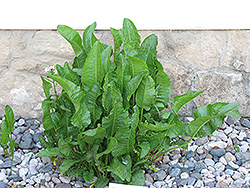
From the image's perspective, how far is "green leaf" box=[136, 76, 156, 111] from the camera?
1.15m

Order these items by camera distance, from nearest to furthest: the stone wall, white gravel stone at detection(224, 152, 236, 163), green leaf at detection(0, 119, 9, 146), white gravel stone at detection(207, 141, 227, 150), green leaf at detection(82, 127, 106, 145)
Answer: green leaf at detection(82, 127, 106, 145)
green leaf at detection(0, 119, 9, 146)
white gravel stone at detection(224, 152, 236, 163)
white gravel stone at detection(207, 141, 227, 150)
the stone wall

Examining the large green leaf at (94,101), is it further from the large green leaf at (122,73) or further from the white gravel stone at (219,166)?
the white gravel stone at (219,166)

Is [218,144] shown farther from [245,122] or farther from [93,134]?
[93,134]

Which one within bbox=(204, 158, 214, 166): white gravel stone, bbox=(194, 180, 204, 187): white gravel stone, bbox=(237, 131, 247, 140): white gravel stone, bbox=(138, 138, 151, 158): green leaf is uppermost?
bbox=(138, 138, 151, 158): green leaf

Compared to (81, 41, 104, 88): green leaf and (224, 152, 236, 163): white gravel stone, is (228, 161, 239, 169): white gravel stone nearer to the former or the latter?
(224, 152, 236, 163): white gravel stone

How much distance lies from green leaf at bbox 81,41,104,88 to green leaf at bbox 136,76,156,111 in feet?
0.63

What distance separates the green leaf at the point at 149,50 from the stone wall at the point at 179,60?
37 cm

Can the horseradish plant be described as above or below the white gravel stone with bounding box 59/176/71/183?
above

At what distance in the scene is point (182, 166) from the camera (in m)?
1.45

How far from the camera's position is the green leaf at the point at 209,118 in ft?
3.78

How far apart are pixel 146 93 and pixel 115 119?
0.60ft

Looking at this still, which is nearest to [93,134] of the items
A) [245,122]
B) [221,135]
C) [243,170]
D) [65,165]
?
[65,165]

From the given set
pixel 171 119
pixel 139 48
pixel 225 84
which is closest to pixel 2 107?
pixel 139 48

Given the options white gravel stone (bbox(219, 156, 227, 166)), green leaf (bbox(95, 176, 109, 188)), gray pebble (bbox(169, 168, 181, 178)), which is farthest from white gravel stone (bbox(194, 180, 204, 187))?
green leaf (bbox(95, 176, 109, 188))
